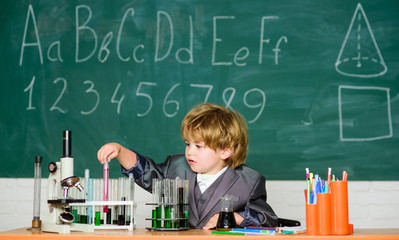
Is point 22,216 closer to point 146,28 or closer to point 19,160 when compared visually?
point 19,160

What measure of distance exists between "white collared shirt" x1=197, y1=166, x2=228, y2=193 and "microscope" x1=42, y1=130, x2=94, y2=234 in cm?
58

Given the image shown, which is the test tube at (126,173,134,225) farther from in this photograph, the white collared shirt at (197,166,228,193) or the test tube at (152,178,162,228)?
the white collared shirt at (197,166,228,193)

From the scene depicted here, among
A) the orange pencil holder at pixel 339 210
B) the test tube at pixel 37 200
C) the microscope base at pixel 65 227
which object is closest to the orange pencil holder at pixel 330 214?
the orange pencil holder at pixel 339 210

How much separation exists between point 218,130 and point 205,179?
204 mm

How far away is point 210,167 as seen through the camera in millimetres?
2121

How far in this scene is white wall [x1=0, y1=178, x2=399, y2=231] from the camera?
117 inches

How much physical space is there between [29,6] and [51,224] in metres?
1.92

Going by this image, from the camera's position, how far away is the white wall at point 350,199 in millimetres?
2971

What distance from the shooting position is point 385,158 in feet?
9.74

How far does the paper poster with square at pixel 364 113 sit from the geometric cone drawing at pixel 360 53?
10 cm

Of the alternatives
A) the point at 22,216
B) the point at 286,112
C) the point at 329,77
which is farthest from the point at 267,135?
the point at 22,216

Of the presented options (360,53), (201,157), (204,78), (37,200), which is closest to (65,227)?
(37,200)

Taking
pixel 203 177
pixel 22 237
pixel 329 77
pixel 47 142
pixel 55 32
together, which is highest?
pixel 55 32

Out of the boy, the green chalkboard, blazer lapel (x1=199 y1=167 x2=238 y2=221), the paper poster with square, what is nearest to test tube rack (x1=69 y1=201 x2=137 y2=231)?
the boy
